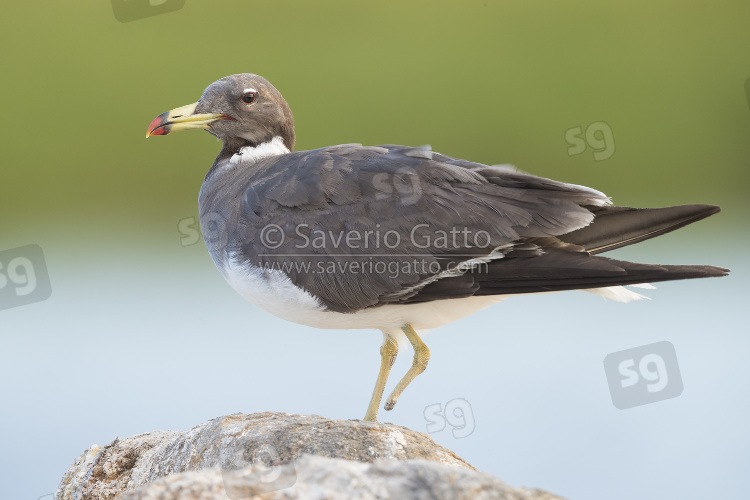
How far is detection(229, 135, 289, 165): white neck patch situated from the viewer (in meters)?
4.25

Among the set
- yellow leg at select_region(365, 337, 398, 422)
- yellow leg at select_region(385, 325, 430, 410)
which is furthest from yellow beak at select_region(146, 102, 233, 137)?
yellow leg at select_region(385, 325, 430, 410)

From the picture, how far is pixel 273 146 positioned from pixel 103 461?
Result: 1.79 metres

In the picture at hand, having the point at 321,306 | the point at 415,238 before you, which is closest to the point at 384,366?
the point at 321,306

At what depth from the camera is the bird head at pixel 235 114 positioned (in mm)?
4176

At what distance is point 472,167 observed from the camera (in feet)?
11.9

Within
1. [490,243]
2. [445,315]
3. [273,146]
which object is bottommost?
[445,315]

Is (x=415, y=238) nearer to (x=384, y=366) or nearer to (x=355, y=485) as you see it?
(x=384, y=366)

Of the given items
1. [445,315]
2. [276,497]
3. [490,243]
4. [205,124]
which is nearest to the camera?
[276,497]

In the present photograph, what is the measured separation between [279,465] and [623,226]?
1.80 m

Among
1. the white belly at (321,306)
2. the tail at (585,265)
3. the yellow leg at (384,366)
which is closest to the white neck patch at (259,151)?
the white belly at (321,306)

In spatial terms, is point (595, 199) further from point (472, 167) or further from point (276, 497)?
point (276, 497)

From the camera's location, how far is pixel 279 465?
239cm

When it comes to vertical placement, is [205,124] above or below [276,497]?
above

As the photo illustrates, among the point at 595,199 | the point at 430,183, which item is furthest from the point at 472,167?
the point at 595,199
